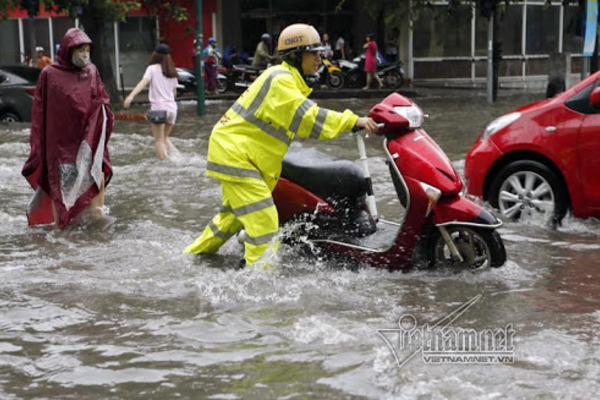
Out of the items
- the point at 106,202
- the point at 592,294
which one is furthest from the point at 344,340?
the point at 106,202

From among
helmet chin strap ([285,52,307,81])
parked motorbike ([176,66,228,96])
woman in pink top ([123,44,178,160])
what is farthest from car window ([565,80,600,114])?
parked motorbike ([176,66,228,96])

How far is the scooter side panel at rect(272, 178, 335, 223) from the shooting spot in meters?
6.72

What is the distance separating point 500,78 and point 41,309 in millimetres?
28598

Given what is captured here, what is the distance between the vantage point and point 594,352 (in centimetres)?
495

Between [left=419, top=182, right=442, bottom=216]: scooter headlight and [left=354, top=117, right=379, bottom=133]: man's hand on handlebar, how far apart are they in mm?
490

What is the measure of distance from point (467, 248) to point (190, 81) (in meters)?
22.0

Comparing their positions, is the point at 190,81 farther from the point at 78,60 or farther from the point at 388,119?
the point at 388,119

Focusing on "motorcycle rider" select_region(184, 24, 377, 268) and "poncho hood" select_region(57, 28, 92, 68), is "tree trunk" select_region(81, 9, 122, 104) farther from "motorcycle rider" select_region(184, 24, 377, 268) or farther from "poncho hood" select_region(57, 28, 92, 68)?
"motorcycle rider" select_region(184, 24, 377, 268)

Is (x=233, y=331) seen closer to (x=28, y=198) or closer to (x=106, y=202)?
(x=106, y=202)

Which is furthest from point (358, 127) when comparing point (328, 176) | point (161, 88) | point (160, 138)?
point (160, 138)

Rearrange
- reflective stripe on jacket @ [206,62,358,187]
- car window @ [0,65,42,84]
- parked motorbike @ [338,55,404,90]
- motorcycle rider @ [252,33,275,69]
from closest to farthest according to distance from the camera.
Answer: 1. reflective stripe on jacket @ [206,62,358,187]
2. car window @ [0,65,42,84]
3. motorcycle rider @ [252,33,275,69]
4. parked motorbike @ [338,55,404,90]

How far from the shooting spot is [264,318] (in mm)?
5676

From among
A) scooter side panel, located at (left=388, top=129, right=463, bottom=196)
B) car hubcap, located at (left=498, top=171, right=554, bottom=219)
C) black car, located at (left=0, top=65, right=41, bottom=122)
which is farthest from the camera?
black car, located at (left=0, top=65, right=41, bottom=122)

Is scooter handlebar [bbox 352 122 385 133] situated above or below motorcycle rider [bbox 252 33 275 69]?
above
